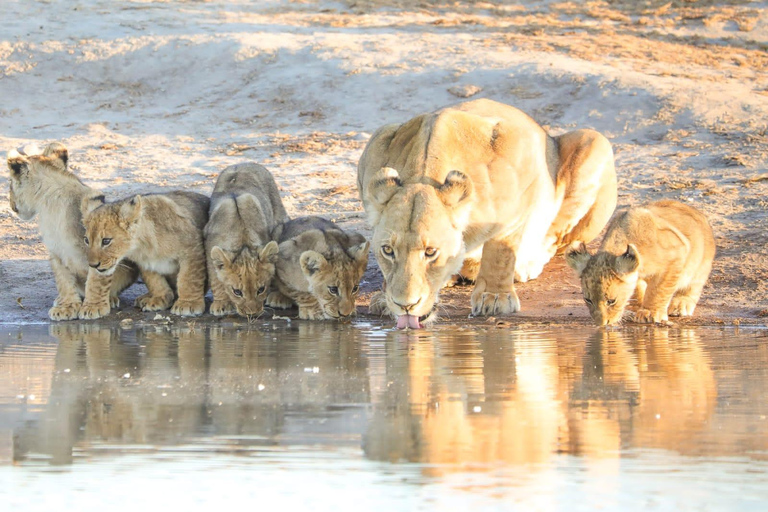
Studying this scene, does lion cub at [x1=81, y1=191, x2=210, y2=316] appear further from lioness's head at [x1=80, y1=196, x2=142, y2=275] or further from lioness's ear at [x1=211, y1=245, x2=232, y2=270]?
lioness's ear at [x1=211, y1=245, x2=232, y2=270]

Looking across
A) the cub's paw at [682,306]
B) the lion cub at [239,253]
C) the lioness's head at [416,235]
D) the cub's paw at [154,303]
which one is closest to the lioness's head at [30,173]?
the cub's paw at [154,303]

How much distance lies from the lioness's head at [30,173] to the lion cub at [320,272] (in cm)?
177

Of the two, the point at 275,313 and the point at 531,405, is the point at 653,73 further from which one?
the point at 531,405

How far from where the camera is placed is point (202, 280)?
895 cm

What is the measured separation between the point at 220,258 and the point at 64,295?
1167mm

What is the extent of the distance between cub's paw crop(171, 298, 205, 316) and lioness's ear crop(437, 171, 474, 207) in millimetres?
2289

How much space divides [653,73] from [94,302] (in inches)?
323

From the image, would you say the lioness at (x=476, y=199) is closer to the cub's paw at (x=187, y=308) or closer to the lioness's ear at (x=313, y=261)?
the lioness's ear at (x=313, y=261)

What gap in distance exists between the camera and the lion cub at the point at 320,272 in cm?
846

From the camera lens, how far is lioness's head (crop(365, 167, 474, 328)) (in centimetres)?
698

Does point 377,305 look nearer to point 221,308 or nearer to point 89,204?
point 221,308

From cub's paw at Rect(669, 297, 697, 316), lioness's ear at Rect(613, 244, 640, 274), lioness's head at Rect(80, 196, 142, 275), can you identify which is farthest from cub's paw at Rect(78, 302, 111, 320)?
cub's paw at Rect(669, 297, 697, 316)

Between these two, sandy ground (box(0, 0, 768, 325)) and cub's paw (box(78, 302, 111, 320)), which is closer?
cub's paw (box(78, 302, 111, 320))

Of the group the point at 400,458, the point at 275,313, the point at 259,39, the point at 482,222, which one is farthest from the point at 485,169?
the point at 259,39
